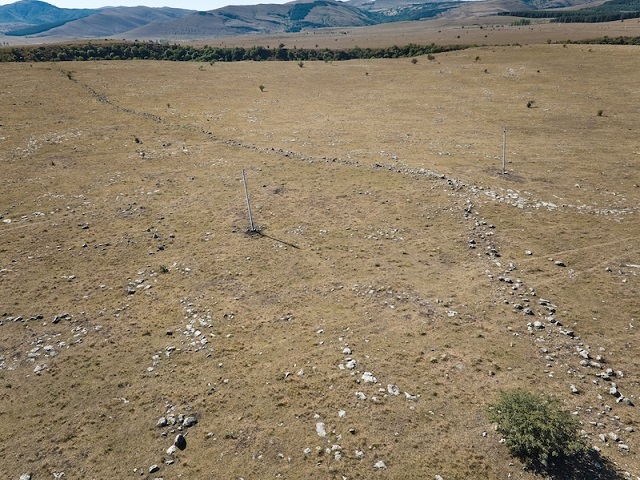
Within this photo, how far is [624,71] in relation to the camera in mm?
55469

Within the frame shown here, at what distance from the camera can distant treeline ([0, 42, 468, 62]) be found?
92.6 metres

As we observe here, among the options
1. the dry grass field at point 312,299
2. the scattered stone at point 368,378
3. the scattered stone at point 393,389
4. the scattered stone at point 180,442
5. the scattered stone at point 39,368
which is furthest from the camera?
the scattered stone at point 39,368

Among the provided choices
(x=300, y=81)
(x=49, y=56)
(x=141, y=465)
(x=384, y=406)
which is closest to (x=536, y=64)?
(x=300, y=81)

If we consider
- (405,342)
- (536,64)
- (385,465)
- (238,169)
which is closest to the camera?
(385,465)

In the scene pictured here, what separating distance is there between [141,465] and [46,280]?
10684 millimetres

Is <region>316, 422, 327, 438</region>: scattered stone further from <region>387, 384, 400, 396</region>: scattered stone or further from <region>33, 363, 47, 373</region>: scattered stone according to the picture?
<region>33, 363, 47, 373</region>: scattered stone

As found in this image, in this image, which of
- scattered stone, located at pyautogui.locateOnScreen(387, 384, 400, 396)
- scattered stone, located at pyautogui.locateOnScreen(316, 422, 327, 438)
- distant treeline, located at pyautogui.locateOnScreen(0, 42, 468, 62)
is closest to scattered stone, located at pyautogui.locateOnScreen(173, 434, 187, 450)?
scattered stone, located at pyautogui.locateOnScreen(316, 422, 327, 438)

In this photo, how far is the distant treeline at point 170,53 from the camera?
92.6m

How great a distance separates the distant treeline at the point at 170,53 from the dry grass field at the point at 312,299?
2857 inches

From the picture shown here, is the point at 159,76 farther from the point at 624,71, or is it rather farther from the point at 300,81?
the point at 624,71

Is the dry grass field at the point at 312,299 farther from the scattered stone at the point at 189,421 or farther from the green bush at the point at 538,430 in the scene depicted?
the green bush at the point at 538,430

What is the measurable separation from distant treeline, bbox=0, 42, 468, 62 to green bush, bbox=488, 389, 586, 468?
98497mm

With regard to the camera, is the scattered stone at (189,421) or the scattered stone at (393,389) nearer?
the scattered stone at (189,421)

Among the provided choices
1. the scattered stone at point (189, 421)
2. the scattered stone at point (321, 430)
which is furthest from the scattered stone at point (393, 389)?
the scattered stone at point (189, 421)
